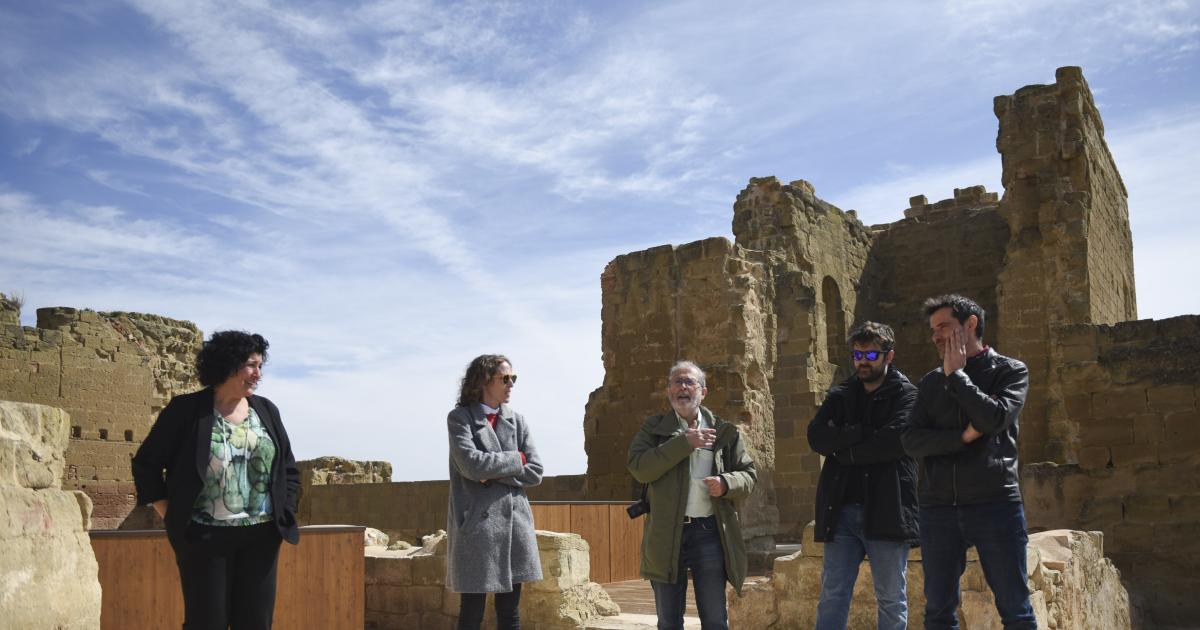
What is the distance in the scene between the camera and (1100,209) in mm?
17297

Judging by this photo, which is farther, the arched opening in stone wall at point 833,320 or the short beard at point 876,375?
the arched opening in stone wall at point 833,320

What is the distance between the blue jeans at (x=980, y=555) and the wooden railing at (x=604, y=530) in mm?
5491

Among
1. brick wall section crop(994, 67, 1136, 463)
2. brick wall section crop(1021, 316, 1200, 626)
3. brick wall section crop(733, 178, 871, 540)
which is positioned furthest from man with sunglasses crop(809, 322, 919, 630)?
brick wall section crop(994, 67, 1136, 463)

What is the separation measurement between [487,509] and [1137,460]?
7152 millimetres

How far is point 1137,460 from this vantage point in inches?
380

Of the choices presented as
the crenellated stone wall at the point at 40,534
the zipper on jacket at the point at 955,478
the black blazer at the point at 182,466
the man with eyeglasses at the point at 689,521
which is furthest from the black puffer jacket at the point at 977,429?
the crenellated stone wall at the point at 40,534

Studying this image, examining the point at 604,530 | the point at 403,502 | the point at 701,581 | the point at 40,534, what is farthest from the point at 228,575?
the point at 403,502

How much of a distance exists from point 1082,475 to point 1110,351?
3.88 ft

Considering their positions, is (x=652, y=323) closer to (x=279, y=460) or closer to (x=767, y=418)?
(x=767, y=418)

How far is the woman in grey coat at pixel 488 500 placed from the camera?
4.88m

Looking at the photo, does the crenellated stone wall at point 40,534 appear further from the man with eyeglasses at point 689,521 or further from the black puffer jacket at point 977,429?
the black puffer jacket at point 977,429

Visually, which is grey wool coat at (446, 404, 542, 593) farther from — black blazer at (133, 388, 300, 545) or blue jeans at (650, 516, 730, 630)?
black blazer at (133, 388, 300, 545)

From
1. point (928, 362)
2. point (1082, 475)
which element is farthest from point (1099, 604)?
point (928, 362)

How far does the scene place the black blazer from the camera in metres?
3.96
